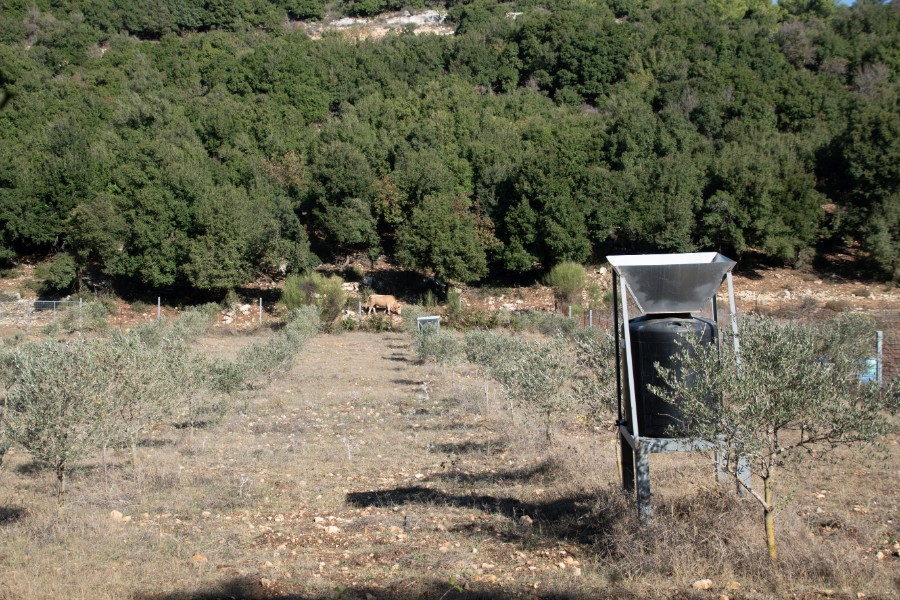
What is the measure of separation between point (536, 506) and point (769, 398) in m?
3.34

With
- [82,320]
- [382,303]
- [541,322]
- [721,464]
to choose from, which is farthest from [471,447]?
[382,303]

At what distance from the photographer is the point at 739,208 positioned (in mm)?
40000

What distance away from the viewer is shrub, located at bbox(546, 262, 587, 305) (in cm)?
3719

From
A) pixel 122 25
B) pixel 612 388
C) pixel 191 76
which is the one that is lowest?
pixel 612 388

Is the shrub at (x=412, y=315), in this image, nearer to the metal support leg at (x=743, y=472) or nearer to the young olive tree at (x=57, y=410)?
the young olive tree at (x=57, y=410)

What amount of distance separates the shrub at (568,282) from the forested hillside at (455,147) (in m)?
2.42

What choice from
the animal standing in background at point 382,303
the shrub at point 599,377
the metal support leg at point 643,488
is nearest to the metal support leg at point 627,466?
the metal support leg at point 643,488

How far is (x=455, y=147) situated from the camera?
164 ft

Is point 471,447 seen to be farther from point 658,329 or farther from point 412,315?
point 412,315

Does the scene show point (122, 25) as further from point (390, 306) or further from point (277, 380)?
point (277, 380)

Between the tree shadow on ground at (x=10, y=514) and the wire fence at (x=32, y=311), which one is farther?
the wire fence at (x=32, y=311)

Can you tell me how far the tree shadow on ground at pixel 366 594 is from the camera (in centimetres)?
597

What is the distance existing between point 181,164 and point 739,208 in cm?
3130

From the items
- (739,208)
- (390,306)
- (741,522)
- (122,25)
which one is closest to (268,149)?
(390,306)
